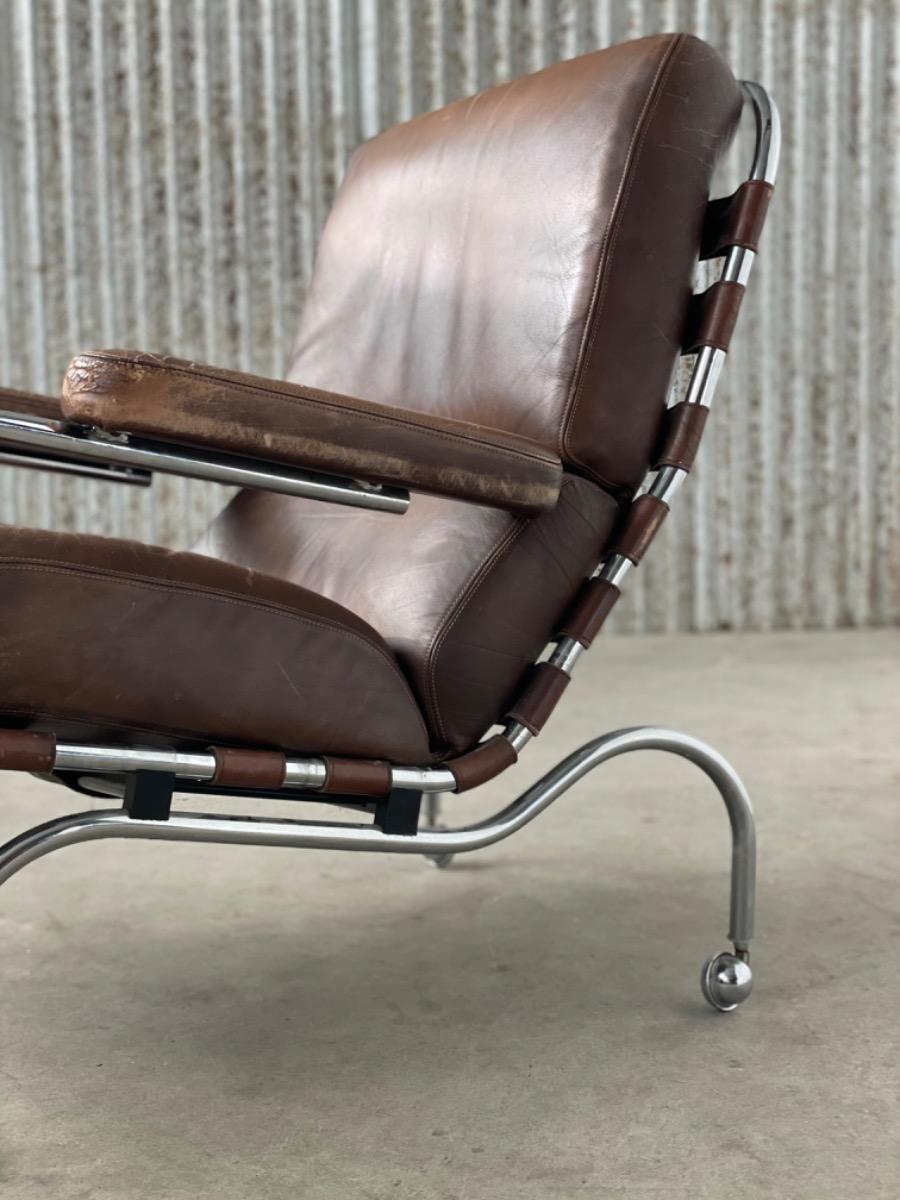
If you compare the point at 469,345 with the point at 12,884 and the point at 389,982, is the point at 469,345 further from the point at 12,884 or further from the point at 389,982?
the point at 12,884

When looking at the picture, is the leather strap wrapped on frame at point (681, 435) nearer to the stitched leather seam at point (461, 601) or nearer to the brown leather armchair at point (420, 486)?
the brown leather armchair at point (420, 486)

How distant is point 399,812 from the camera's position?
3.91ft

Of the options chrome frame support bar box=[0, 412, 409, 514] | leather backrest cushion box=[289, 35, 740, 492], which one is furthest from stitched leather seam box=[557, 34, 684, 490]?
chrome frame support bar box=[0, 412, 409, 514]

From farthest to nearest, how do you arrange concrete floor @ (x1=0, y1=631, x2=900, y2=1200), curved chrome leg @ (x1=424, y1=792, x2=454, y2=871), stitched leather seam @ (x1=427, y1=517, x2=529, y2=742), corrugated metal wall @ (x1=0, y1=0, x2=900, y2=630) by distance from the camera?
1. corrugated metal wall @ (x1=0, y1=0, x2=900, y2=630)
2. curved chrome leg @ (x1=424, y1=792, x2=454, y2=871)
3. stitched leather seam @ (x1=427, y1=517, x2=529, y2=742)
4. concrete floor @ (x1=0, y1=631, x2=900, y2=1200)

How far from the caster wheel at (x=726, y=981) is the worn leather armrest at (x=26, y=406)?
36.6 inches

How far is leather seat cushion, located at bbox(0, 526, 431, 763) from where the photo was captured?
40.1 inches

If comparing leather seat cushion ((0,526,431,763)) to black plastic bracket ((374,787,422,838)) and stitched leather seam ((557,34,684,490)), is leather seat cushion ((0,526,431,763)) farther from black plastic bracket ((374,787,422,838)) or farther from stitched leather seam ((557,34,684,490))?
stitched leather seam ((557,34,684,490))

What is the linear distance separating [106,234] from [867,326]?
7.79ft

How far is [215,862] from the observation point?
1.92 metres

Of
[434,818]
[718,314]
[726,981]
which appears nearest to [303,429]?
[718,314]

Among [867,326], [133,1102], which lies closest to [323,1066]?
[133,1102]

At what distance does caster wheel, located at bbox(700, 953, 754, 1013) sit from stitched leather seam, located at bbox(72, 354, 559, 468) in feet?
1.87

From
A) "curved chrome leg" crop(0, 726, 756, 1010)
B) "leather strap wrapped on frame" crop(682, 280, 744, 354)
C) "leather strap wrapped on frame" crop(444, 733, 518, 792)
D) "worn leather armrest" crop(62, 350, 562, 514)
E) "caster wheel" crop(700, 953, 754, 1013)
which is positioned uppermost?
"leather strap wrapped on frame" crop(682, 280, 744, 354)

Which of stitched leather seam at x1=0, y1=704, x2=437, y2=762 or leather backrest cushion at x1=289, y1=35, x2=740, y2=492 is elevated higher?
leather backrest cushion at x1=289, y1=35, x2=740, y2=492
